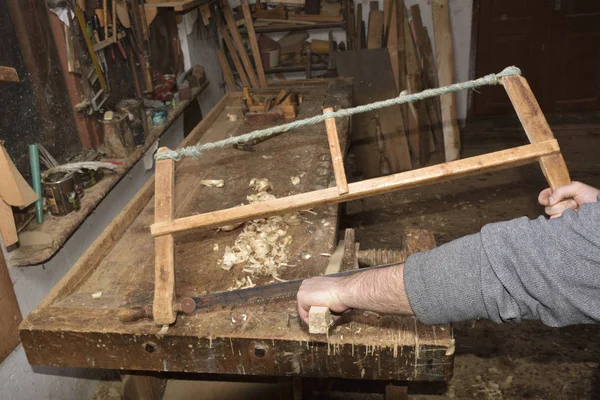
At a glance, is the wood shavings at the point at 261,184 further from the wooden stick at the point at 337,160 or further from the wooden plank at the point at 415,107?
the wooden plank at the point at 415,107

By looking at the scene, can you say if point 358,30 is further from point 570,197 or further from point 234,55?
point 570,197

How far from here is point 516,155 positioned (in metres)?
1.68

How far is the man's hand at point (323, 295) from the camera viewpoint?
5.34ft

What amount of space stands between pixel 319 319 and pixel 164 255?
25.9 inches

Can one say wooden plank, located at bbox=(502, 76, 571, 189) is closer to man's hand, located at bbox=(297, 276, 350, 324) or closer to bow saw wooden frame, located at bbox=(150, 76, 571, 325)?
bow saw wooden frame, located at bbox=(150, 76, 571, 325)

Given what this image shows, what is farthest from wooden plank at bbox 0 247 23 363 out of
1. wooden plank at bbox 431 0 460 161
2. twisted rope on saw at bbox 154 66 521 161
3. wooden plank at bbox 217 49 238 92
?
wooden plank at bbox 431 0 460 161

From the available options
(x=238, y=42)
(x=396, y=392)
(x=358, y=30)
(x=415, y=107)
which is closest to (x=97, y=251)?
(x=396, y=392)

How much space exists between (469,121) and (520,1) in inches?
63.1

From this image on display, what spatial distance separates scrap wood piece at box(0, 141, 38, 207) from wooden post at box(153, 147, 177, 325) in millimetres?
762

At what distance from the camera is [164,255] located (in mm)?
1889

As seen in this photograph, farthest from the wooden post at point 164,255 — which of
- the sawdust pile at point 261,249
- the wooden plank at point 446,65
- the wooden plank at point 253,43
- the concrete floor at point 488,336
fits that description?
the wooden plank at point 446,65

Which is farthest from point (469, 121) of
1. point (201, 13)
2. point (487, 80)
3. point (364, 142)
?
point (487, 80)

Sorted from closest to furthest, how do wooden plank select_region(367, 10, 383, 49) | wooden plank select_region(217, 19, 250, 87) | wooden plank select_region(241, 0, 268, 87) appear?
wooden plank select_region(241, 0, 268, 87), wooden plank select_region(217, 19, 250, 87), wooden plank select_region(367, 10, 383, 49)

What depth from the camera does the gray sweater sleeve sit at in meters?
1.26
